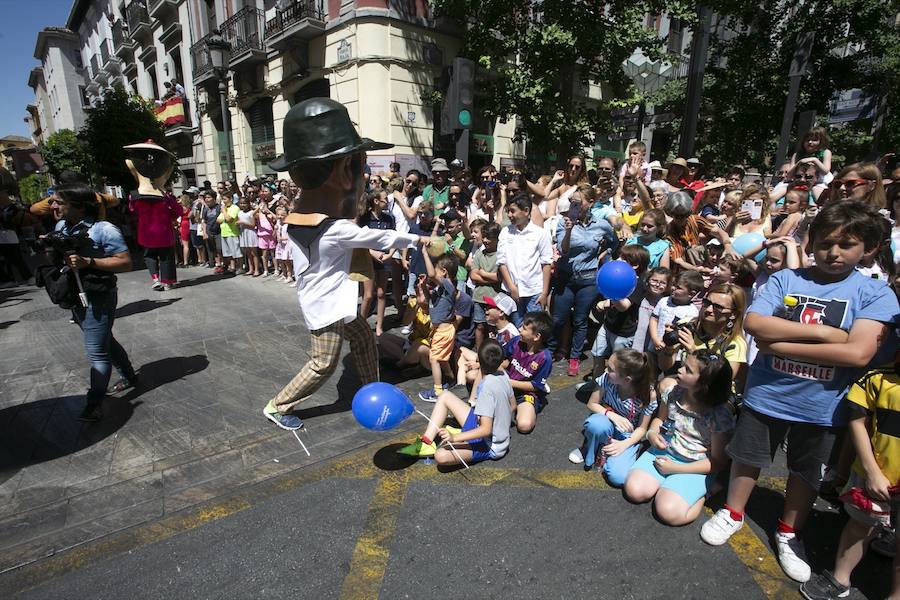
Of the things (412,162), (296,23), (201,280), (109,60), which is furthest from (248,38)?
(109,60)

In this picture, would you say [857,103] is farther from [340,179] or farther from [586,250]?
[340,179]

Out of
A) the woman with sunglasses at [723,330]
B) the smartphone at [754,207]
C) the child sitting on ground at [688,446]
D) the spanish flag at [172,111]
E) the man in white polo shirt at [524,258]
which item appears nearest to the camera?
the child sitting on ground at [688,446]

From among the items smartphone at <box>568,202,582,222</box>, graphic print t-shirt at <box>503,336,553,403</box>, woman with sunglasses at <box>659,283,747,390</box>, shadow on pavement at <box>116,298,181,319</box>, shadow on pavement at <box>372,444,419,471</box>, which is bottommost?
shadow on pavement at <box>372,444,419,471</box>

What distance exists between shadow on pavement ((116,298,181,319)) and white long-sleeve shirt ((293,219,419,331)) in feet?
15.8

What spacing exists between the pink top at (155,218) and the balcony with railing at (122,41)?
24795mm

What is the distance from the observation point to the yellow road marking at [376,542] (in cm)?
227

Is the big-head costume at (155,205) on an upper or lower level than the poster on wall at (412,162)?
lower

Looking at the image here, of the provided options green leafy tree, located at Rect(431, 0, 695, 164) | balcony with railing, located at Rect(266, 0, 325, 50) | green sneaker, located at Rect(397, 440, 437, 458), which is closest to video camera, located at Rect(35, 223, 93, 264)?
green sneaker, located at Rect(397, 440, 437, 458)

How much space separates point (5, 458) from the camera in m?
3.32

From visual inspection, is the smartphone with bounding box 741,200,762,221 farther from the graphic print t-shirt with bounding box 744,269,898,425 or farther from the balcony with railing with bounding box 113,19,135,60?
the balcony with railing with bounding box 113,19,135,60

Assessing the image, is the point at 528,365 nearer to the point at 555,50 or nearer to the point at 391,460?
the point at 391,460

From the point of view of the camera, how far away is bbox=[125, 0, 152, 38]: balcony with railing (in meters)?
23.5

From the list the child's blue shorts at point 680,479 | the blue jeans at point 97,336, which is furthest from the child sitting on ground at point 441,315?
the blue jeans at point 97,336

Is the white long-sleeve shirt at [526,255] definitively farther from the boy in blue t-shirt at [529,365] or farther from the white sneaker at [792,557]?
the white sneaker at [792,557]
